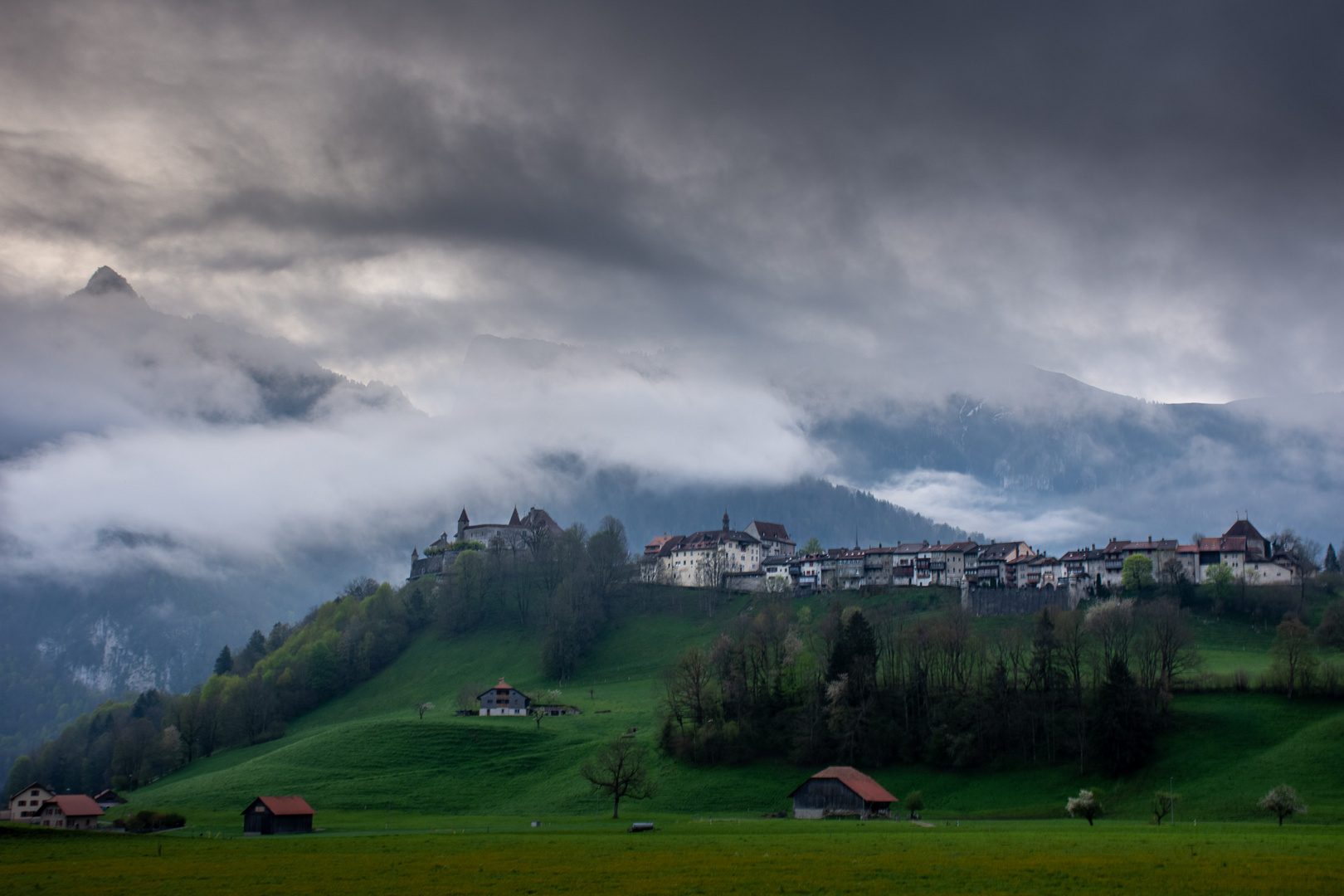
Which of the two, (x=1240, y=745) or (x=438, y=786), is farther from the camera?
(x=438, y=786)

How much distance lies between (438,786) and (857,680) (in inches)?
1840

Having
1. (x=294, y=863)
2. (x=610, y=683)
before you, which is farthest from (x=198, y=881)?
(x=610, y=683)

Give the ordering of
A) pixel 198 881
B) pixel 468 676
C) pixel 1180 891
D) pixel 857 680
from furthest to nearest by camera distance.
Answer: pixel 468 676
pixel 857 680
pixel 198 881
pixel 1180 891

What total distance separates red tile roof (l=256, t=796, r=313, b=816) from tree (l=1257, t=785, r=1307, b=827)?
74320 mm

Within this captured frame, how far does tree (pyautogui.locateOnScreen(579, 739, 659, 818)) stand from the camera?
90.2 metres

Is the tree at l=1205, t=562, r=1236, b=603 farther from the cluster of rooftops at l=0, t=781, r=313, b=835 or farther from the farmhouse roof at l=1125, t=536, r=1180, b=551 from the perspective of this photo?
the cluster of rooftops at l=0, t=781, r=313, b=835

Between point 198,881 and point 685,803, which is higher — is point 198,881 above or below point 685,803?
above

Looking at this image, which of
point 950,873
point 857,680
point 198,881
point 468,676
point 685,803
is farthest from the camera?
point 468,676

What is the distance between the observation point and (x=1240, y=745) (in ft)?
310

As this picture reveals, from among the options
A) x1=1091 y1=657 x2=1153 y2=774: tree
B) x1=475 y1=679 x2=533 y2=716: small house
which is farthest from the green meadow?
x1=475 y1=679 x2=533 y2=716: small house

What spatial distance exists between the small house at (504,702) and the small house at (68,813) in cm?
5060

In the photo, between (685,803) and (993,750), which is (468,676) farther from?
(993,750)

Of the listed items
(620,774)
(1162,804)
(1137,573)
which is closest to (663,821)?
(620,774)

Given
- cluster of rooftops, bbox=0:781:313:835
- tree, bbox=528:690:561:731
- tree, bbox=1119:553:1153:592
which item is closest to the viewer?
cluster of rooftops, bbox=0:781:313:835
